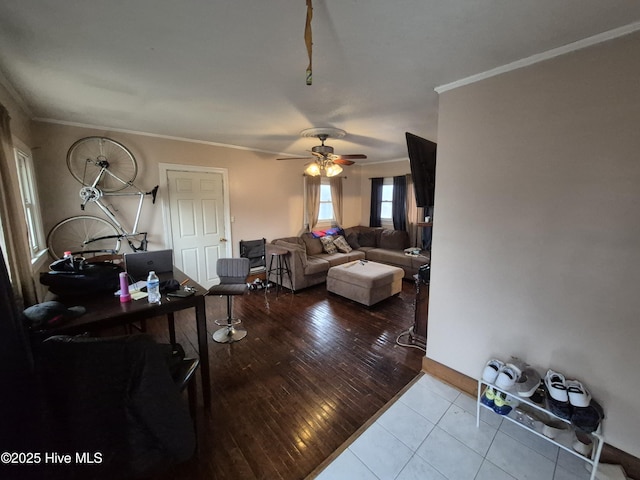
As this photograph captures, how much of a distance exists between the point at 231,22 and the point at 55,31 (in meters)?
0.95

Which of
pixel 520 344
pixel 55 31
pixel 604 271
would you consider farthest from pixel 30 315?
pixel 604 271

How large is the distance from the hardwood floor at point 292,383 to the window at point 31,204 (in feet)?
4.63

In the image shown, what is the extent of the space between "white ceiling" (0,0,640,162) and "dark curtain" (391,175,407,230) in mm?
3011

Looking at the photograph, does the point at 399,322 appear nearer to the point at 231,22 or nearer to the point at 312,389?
the point at 312,389

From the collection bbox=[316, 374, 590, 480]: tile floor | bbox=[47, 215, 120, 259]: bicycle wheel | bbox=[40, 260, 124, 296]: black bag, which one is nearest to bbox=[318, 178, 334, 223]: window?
bbox=[47, 215, 120, 259]: bicycle wheel

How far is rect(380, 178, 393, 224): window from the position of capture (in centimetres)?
592

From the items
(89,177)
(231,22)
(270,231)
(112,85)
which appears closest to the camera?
(231,22)

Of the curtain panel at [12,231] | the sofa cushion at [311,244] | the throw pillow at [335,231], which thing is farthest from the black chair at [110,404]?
the throw pillow at [335,231]

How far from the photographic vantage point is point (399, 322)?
3.21 metres

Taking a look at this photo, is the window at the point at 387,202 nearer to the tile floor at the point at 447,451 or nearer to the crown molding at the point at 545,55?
the crown molding at the point at 545,55

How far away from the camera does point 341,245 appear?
17.2 feet

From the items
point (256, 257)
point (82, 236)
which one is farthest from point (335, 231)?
point (82, 236)

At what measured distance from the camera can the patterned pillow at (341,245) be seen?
5.19m

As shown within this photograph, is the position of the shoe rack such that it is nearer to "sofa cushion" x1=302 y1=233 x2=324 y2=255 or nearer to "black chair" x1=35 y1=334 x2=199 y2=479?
"black chair" x1=35 y1=334 x2=199 y2=479
